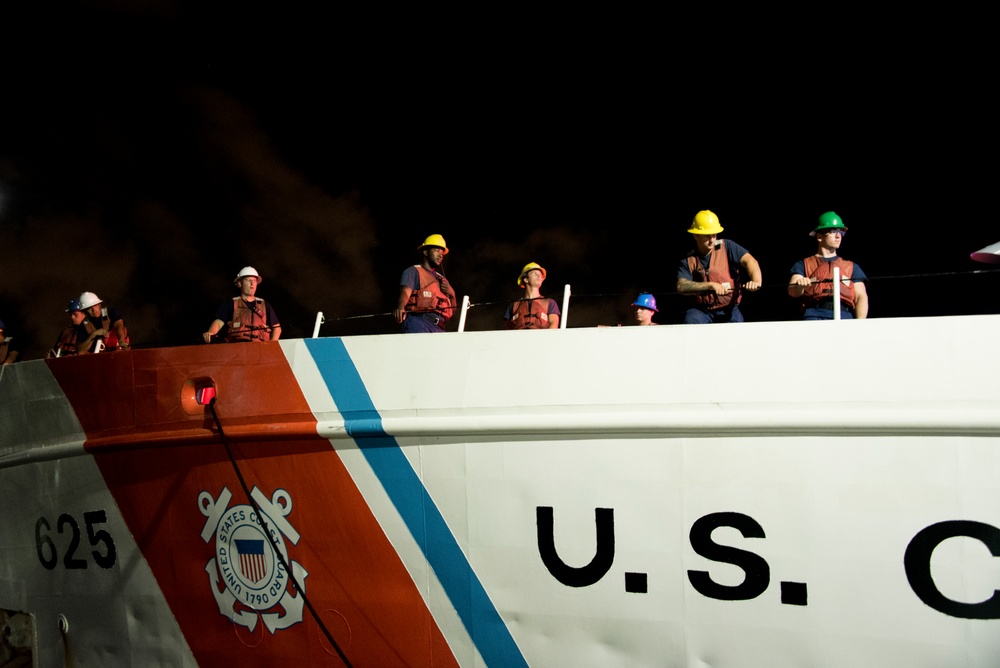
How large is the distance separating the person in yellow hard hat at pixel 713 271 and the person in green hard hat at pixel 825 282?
9.3 inches

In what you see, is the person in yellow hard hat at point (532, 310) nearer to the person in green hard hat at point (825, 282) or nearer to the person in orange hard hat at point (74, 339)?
the person in green hard hat at point (825, 282)

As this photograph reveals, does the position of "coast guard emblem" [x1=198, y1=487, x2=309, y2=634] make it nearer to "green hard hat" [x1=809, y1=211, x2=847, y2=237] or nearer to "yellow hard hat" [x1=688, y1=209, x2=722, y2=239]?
"yellow hard hat" [x1=688, y1=209, x2=722, y2=239]

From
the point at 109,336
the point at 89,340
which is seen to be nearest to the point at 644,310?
the point at 109,336

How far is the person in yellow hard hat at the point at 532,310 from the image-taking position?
4.76m

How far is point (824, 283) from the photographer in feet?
12.3

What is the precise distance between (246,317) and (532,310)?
1858mm

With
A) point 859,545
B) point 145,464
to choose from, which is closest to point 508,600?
point 859,545

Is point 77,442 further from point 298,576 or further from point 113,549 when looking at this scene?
point 298,576

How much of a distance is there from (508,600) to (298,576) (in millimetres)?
1091

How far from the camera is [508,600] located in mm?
3365

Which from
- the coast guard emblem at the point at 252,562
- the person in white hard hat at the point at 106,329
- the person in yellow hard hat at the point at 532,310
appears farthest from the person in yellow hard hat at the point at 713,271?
the person in white hard hat at the point at 106,329

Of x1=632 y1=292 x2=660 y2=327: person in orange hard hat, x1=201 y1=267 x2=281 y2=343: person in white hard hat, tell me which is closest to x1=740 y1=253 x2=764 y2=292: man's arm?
x1=632 y1=292 x2=660 y2=327: person in orange hard hat

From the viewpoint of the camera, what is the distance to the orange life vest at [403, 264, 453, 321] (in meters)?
4.36

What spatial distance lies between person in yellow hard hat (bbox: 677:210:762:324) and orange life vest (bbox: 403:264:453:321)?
139 cm
